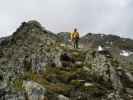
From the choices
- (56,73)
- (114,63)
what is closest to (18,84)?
(56,73)

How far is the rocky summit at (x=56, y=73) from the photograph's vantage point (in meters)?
48.3

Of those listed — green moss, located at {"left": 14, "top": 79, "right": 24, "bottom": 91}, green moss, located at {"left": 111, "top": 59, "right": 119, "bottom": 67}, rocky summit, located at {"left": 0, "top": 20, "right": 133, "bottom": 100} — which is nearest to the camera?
green moss, located at {"left": 14, "top": 79, "right": 24, "bottom": 91}

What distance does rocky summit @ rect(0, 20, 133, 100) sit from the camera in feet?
158

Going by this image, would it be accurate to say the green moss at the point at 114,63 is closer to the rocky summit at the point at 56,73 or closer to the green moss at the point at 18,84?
the rocky summit at the point at 56,73

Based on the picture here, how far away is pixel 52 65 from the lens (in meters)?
58.8

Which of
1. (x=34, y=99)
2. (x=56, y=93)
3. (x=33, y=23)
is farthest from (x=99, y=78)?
(x=33, y=23)

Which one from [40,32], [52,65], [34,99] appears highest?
[40,32]

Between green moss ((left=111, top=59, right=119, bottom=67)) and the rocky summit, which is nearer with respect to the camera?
the rocky summit

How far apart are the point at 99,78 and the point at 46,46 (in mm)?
12873

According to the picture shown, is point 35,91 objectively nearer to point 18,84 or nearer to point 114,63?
point 18,84

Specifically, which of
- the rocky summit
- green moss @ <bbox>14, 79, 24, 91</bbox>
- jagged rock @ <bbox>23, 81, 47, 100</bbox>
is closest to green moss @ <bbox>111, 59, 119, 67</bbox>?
the rocky summit

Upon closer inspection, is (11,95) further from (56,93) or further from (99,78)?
(99,78)

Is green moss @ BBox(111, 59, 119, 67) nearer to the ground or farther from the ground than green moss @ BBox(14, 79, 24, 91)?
farther from the ground

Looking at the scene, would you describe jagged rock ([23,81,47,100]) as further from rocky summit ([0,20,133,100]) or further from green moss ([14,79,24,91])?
green moss ([14,79,24,91])
